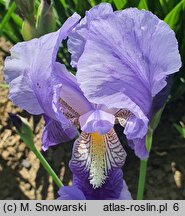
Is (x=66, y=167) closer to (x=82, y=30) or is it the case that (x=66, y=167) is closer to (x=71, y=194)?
(x=71, y=194)

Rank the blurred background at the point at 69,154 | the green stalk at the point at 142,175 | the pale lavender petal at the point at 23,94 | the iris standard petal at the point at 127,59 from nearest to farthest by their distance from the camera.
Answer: the iris standard petal at the point at 127,59
the pale lavender petal at the point at 23,94
the green stalk at the point at 142,175
the blurred background at the point at 69,154

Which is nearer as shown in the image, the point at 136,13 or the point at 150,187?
the point at 136,13

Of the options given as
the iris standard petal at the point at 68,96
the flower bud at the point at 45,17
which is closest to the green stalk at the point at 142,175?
the iris standard petal at the point at 68,96

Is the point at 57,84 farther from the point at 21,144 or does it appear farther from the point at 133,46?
the point at 21,144

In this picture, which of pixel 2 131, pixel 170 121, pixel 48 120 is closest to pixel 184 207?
pixel 48 120

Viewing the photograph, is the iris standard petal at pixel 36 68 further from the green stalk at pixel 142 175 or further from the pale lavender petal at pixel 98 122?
the green stalk at pixel 142 175

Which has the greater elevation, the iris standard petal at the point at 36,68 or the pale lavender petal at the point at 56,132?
the iris standard petal at the point at 36,68
